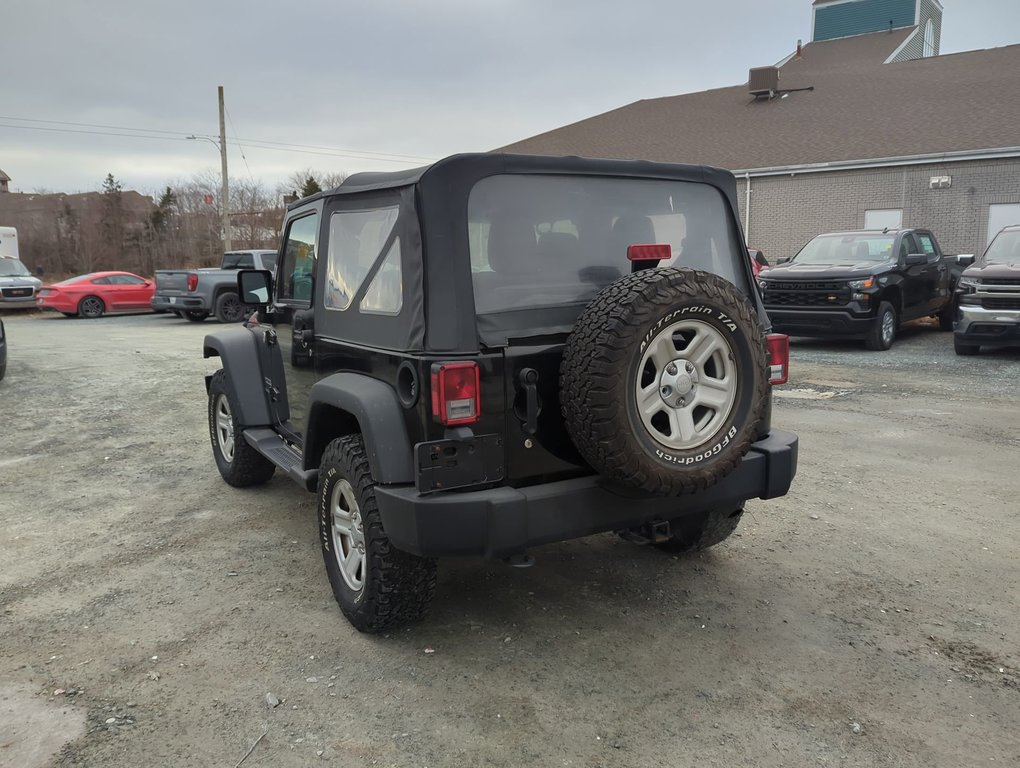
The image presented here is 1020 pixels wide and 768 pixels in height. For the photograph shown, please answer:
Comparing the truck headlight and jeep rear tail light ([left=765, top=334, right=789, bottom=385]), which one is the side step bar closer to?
jeep rear tail light ([left=765, top=334, right=789, bottom=385])

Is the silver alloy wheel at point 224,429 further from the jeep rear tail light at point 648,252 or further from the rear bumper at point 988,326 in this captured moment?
the rear bumper at point 988,326

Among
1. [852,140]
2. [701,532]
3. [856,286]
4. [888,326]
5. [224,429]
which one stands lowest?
[701,532]

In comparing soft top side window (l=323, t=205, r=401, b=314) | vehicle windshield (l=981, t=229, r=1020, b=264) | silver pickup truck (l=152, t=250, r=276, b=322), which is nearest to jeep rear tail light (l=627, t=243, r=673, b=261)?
soft top side window (l=323, t=205, r=401, b=314)

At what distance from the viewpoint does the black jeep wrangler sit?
300 centimetres

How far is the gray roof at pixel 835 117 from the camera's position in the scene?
848 inches

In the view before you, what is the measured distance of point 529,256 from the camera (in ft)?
11.0

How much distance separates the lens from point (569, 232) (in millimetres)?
3447

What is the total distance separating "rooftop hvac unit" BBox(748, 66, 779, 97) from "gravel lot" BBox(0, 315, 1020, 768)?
76.4 feet

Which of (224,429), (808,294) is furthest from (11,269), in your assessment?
(808,294)

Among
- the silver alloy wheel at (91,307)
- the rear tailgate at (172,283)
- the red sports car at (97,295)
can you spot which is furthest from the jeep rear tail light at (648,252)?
the silver alloy wheel at (91,307)

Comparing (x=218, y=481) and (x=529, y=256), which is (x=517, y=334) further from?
(x=218, y=481)

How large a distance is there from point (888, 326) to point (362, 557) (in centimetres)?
1124

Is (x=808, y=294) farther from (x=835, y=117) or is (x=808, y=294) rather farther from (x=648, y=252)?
(x=835, y=117)

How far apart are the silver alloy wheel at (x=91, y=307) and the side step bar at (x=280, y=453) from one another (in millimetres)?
19148
